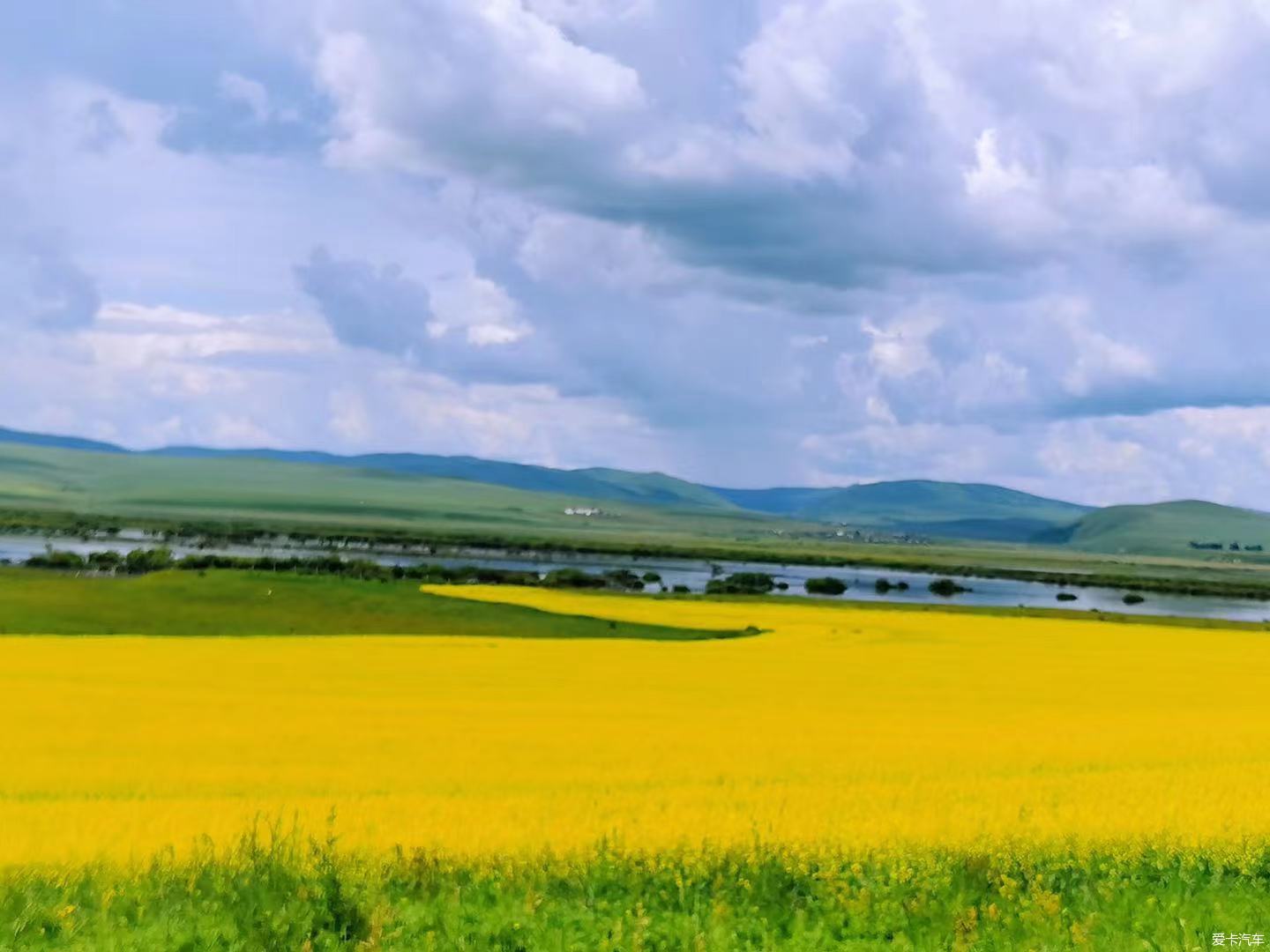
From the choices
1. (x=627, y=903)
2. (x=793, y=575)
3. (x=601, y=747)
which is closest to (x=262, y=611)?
(x=601, y=747)

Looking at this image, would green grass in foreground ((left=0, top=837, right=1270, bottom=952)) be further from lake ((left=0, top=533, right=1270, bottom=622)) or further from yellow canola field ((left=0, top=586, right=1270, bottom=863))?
lake ((left=0, top=533, right=1270, bottom=622))

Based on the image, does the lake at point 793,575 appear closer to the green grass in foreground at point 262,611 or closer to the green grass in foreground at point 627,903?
the green grass in foreground at point 262,611

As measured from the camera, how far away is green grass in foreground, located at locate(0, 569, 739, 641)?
41750 millimetres

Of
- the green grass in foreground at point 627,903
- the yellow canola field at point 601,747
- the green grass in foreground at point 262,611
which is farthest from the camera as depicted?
the green grass in foreground at point 262,611

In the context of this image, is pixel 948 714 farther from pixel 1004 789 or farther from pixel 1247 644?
pixel 1247 644

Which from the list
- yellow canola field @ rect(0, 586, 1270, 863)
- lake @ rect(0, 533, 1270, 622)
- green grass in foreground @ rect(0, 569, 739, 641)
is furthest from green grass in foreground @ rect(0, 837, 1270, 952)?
lake @ rect(0, 533, 1270, 622)

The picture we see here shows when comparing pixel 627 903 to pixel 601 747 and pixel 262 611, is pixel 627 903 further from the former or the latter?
pixel 262 611

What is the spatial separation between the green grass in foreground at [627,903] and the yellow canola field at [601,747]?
0.74 m

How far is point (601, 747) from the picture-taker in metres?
15.9

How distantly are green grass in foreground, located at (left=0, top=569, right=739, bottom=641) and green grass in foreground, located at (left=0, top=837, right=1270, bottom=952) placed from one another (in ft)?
106

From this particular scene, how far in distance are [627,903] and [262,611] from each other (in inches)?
1574

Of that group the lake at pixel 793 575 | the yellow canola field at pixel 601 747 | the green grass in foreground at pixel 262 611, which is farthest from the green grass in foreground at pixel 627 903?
the lake at pixel 793 575

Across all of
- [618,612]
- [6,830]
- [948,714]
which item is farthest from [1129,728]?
[618,612]

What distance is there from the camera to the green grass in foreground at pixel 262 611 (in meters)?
41.8
